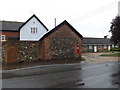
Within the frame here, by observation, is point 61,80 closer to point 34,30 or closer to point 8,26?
point 34,30

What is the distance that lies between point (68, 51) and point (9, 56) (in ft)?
27.2

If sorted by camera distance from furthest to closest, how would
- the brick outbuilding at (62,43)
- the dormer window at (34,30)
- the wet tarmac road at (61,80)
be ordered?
the dormer window at (34,30) → the brick outbuilding at (62,43) → the wet tarmac road at (61,80)

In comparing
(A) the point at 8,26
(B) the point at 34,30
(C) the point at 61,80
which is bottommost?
(C) the point at 61,80

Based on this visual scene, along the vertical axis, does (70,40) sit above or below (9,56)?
above

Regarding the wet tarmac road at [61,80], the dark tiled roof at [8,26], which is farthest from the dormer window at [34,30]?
the wet tarmac road at [61,80]

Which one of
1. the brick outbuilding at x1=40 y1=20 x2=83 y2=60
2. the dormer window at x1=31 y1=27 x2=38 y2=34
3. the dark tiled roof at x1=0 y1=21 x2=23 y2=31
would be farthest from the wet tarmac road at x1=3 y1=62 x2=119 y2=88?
the dark tiled roof at x1=0 y1=21 x2=23 y2=31

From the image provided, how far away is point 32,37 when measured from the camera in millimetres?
32250

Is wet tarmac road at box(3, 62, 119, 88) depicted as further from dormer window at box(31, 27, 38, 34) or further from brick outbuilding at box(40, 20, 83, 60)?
dormer window at box(31, 27, 38, 34)

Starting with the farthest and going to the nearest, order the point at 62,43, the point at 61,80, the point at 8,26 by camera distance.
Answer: the point at 8,26
the point at 62,43
the point at 61,80

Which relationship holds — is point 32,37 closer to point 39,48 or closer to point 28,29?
point 28,29

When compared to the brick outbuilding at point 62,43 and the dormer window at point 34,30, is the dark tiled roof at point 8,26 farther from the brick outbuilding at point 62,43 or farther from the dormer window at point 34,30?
the brick outbuilding at point 62,43

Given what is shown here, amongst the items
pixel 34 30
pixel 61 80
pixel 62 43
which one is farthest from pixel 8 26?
pixel 61 80

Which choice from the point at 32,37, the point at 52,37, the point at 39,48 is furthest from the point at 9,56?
the point at 32,37

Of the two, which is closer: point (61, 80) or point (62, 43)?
point (61, 80)
